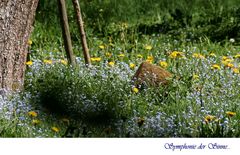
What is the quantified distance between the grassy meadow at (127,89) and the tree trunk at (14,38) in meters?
0.14

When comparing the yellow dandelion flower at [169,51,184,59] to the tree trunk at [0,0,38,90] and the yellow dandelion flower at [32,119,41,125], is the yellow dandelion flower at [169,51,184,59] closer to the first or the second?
the tree trunk at [0,0,38,90]

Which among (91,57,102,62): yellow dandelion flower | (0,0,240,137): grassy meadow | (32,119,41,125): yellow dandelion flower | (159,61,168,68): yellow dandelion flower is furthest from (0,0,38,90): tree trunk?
(159,61,168,68): yellow dandelion flower

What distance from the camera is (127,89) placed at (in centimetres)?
552

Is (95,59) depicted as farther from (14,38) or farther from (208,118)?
(208,118)

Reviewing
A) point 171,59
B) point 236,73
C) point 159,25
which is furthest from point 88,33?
point 236,73

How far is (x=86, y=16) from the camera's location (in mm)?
8578

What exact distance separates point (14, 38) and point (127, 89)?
0.90 metres

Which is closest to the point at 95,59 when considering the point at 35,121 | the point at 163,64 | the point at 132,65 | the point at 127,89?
the point at 132,65

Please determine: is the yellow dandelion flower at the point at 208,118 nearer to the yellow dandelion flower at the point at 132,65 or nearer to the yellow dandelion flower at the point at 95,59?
the yellow dandelion flower at the point at 132,65

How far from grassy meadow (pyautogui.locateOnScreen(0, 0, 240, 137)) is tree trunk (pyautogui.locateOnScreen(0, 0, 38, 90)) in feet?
0.44

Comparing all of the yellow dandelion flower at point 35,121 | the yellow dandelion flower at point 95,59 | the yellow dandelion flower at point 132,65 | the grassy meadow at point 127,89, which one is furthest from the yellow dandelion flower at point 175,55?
the yellow dandelion flower at point 35,121

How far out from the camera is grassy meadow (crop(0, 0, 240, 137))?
4.90 m

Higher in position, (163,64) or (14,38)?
(14,38)
